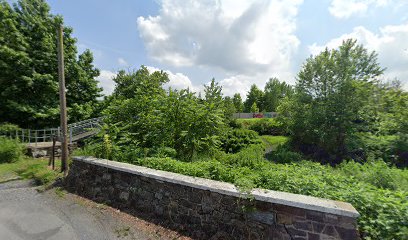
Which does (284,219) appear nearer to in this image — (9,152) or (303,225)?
(303,225)

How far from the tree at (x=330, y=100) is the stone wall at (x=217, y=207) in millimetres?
10890

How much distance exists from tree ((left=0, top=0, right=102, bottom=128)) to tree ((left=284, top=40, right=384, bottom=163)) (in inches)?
583

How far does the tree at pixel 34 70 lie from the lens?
495 inches

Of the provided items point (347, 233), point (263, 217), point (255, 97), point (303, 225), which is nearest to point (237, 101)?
point (255, 97)

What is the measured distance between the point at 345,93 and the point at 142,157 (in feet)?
39.4

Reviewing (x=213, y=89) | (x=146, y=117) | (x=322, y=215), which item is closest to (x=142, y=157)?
(x=146, y=117)

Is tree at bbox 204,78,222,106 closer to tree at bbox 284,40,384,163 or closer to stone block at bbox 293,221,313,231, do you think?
stone block at bbox 293,221,313,231

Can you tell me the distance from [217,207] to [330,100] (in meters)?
12.1

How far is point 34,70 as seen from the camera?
13.2m

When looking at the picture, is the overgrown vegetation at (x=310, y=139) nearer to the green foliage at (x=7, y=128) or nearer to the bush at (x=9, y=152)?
the bush at (x=9, y=152)

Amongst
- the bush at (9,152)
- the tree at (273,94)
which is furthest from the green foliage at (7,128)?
the tree at (273,94)

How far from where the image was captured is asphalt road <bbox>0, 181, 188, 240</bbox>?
3.45 metres

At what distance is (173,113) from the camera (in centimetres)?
666

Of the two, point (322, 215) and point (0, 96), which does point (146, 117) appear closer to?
point (322, 215)
